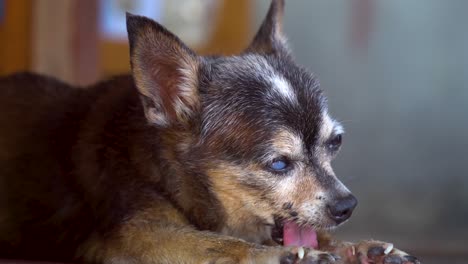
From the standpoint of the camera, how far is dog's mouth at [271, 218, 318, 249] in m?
4.21

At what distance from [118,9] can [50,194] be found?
3.35 m

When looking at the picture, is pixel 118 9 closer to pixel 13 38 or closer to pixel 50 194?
pixel 13 38

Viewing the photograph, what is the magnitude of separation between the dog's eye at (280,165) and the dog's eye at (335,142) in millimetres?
299


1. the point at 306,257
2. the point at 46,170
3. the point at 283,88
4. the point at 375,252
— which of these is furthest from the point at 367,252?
the point at 46,170

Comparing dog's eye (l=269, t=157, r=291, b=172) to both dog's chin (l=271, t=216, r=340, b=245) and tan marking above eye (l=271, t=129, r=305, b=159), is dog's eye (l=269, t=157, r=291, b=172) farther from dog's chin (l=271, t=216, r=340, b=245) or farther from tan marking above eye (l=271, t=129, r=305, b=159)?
dog's chin (l=271, t=216, r=340, b=245)

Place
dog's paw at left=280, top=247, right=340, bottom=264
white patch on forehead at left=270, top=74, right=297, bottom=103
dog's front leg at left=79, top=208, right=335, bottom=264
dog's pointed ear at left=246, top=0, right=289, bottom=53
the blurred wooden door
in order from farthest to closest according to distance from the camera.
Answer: the blurred wooden door
dog's pointed ear at left=246, top=0, right=289, bottom=53
white patch on forehead at left=270, top=74, right=297, bottom=103
dog's front leg at left=79, top=208, right=335, bottom=264
dog's paw at left=280, top=247, right=340, bottom=264

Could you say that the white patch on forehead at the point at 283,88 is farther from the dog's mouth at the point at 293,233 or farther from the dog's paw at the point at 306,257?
the dog's paw at the point at 306,257

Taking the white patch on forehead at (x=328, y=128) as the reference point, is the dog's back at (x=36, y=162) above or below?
below

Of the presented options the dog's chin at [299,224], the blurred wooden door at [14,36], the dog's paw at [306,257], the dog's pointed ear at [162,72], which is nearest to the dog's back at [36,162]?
the dog's pointed ear at [162,72]

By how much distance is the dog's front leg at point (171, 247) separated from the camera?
12.6 ft

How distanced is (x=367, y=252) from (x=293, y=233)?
0.36 metres

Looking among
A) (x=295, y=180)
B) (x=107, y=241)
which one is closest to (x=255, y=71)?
(x=295, y=180)

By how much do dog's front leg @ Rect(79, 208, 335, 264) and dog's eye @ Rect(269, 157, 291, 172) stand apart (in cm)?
36

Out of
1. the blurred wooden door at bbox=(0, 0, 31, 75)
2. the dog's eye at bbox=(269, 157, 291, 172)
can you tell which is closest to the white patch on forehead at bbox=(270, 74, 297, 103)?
the dog's eye at bbox=(269, 157, 291, 172)
